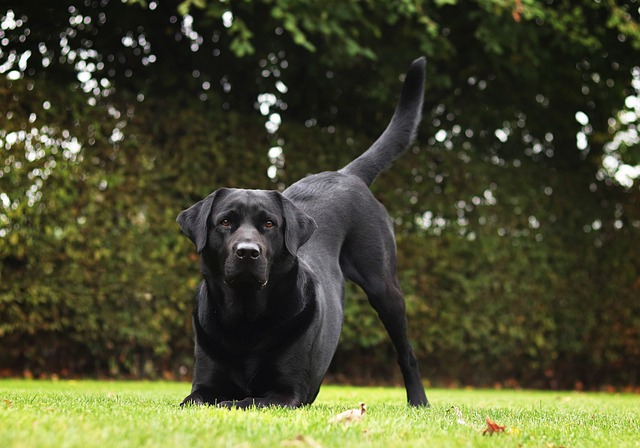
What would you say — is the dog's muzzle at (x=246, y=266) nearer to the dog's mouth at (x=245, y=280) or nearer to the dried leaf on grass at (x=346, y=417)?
the dog's mouth at (x=245, y=280)

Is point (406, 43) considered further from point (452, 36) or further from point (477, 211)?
point (477, 211)

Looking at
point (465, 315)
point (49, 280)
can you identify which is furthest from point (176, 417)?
point (465, 315)

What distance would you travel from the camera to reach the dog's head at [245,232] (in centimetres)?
388

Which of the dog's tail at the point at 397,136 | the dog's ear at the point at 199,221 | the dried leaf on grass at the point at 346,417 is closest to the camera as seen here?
the dried leaf on grass at the point at 346,417

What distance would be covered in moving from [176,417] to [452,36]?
8061mm

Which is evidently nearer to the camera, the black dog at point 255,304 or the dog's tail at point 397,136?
the black dog at point 255,304

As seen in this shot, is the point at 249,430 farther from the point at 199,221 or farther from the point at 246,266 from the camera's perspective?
the point at 199,221

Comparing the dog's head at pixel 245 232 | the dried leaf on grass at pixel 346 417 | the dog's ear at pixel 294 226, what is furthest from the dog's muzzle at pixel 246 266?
the dried leaf on grass at pixel 346 417

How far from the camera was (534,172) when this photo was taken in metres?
10.8

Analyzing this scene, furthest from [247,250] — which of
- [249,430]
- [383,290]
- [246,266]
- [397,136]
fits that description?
[397,136]

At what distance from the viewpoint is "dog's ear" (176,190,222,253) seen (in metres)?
4.12

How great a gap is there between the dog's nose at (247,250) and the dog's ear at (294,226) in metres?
0.29

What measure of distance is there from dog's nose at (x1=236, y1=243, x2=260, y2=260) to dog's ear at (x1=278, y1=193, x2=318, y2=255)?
0.95 ft

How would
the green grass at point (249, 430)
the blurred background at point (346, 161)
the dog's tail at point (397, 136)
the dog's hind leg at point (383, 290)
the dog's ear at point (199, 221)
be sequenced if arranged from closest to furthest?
the green grass at point (249, 430) < the dog's ear at point (199, 221) < the dog's hind leg at point (383, 290) < the dog's tail at point (397, 136) < the blurred background at point (346, 161)
